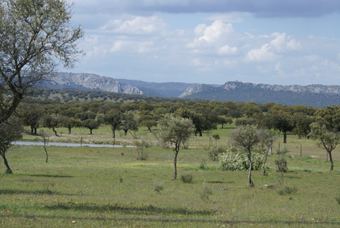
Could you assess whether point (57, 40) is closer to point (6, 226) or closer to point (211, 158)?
point (6, 226)

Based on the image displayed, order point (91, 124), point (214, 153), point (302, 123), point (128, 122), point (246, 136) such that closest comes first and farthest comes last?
point (246, 136), point (214, 153), point (302, 123), point (128, 122), point (91, 124)

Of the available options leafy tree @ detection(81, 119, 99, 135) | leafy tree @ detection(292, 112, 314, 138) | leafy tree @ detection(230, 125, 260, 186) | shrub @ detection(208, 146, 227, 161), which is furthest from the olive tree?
leafy tree @ detection(81, 119, 99, 135)

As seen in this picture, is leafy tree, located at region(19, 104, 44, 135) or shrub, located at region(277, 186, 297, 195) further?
shrub, located at region(277, 186, 297, 195)

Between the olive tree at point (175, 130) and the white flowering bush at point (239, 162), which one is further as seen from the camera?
the white flowering bush at point (239, 162)

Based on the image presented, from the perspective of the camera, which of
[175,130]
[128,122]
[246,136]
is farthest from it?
[128,122]

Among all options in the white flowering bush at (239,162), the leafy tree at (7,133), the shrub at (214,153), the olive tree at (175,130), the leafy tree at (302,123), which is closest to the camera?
the leafy tree at (7,133)

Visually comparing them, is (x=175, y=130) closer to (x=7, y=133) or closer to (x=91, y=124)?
(x=7, y=133)

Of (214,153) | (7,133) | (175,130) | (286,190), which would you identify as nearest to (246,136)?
(286,190)

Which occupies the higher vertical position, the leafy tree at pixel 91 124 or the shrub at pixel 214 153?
the shrub at pixel 214 153

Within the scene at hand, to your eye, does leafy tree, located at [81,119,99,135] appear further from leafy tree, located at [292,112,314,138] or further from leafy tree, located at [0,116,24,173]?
leafy tree, located at [0,116,24,173]

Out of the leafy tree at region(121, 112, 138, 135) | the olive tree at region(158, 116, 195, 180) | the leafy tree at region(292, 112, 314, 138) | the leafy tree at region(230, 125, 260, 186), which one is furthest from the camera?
the leafy tree at region(121, 112, 138, 135)

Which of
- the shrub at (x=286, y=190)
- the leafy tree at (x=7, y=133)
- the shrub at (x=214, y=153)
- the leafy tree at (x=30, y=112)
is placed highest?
the leafy tree at (x=30, y=112)

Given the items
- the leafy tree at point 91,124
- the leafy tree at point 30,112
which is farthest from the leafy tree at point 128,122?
the leafy tree at point 30,112

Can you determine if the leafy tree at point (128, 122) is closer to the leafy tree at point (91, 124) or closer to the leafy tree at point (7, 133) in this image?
the leafy tree at point (91, 124)
